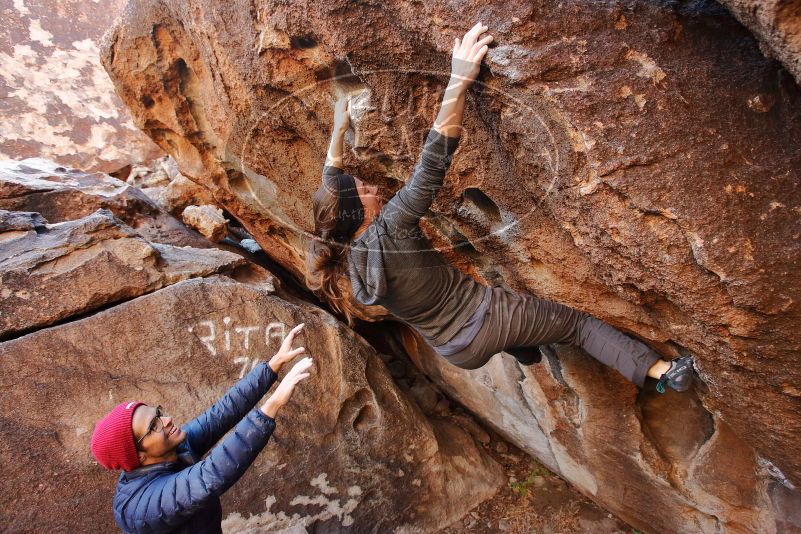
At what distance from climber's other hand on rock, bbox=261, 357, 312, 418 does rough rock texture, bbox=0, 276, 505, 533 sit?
1410 mm

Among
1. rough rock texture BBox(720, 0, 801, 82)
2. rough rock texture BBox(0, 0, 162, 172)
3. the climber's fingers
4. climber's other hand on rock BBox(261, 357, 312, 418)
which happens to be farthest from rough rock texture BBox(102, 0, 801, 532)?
rough rock texture BBox(0, 0, 162, 172)

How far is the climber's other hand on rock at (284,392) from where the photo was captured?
164cm

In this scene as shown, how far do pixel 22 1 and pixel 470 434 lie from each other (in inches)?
463

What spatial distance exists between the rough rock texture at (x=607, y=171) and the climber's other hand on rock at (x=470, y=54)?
5 cm

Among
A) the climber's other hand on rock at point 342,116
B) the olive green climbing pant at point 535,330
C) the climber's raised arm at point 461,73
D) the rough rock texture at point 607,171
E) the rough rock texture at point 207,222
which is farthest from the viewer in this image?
the rough rock texture at point 207,222

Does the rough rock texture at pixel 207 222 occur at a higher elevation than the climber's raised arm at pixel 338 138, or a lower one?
lower

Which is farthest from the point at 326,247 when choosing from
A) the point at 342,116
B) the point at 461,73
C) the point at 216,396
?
the point at 216,396

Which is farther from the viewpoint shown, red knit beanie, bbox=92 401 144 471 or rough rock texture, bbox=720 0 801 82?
red knit beanie, bbox=92 401 144 471

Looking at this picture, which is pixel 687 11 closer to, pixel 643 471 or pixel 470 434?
pixel 643 471

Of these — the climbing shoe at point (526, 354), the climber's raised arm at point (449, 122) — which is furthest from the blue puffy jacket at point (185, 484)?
the climbing shoe at point (526, 354)

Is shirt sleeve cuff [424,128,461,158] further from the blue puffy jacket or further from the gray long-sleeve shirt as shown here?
the blue puffy jacket

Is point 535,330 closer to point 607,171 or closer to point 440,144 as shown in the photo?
point 607,171

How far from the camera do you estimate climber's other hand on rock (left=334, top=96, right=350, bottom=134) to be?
2.33m

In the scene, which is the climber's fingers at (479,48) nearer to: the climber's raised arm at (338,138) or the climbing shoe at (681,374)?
the climber's raised arm at (338,138)
